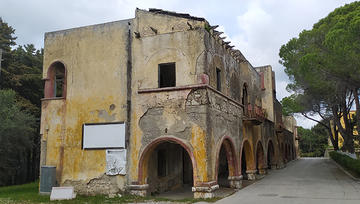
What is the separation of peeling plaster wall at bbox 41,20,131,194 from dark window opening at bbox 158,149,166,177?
2.77m

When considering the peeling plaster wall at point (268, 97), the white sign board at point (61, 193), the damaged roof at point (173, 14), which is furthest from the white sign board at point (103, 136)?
the peeling plaster wall at point (268, 97)

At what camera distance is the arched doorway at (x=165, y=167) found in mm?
13602

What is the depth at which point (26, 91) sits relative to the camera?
26.6 meters

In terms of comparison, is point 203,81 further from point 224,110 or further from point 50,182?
point 50,182

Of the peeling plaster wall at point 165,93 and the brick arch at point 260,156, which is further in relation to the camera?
the brick arch at point 260,156

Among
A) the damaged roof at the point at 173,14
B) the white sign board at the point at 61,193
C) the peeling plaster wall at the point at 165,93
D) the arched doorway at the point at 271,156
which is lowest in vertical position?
the white sign board at the point at 61,193

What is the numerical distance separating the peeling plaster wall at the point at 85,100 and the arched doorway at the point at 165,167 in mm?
1598

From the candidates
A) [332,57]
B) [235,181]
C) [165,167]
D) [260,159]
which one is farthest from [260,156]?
[165,167]

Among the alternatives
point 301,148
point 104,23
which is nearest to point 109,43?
point 104,23

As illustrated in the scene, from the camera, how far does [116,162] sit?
45.3ft

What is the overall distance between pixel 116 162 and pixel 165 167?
3273 millimetres

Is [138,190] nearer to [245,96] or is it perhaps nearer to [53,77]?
[53,77]

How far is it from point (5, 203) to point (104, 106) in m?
5.59

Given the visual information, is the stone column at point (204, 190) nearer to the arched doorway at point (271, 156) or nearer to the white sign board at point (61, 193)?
the white sign board at point (61, 193)
